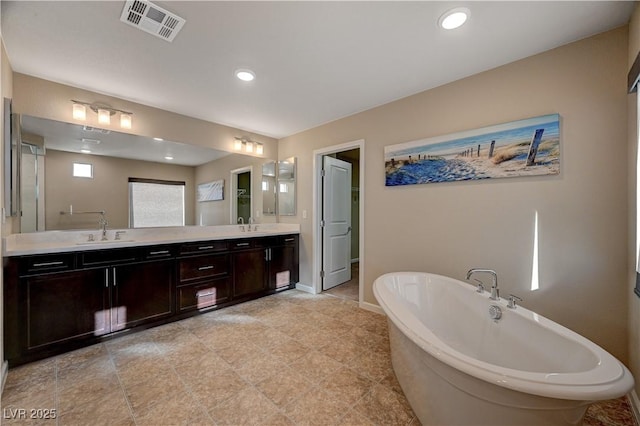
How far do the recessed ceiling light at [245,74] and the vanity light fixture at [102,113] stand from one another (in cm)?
147

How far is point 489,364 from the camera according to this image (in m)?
1.04

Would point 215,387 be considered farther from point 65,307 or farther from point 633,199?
point 633,199

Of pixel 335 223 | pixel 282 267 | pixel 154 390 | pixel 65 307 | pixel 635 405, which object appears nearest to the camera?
pixel 635 405

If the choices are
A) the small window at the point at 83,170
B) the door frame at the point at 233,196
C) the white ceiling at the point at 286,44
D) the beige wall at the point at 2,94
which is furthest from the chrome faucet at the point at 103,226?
the door frame at the point at 233,196

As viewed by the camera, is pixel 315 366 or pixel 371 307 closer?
pixel 315 366

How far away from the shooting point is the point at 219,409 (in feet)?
5.17

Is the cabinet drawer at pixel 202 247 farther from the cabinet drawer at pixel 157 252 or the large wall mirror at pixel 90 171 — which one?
the large wall mirror at pixel 90 171

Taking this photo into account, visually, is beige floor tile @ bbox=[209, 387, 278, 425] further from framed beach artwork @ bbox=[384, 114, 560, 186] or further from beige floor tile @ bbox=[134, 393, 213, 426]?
framed beach artwork @ bbox=[384, 114, 560, 186]

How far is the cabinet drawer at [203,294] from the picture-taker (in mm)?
2867

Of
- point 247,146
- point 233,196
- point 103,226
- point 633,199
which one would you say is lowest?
point 103,226

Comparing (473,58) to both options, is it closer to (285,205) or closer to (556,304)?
(556,304)

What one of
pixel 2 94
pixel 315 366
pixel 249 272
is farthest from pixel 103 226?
pixel 315 366

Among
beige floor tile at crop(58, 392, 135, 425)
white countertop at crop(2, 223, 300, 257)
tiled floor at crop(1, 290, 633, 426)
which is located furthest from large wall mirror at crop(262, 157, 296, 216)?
beige floor tile at crop(58, 392, 135, 425)

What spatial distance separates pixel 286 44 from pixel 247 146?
7.33ft
